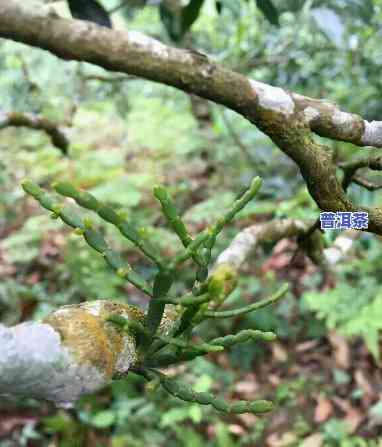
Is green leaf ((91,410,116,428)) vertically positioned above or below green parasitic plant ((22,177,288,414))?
below

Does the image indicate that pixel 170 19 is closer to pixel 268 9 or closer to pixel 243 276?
pixel 268 9

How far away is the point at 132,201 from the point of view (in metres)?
3.36

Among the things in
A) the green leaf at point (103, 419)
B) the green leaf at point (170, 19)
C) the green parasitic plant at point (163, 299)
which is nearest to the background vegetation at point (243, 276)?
the green leaf at point (103, 419)

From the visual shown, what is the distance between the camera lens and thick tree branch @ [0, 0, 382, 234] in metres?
1.03

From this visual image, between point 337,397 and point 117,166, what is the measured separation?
2059 millimetres

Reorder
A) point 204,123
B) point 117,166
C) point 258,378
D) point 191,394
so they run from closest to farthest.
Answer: point 191,394, point 258,378, point 204,123, point 117,166

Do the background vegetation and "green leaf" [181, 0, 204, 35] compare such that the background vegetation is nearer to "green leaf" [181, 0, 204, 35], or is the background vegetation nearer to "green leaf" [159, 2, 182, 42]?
"green leaf" [159, 2, 182, 42]

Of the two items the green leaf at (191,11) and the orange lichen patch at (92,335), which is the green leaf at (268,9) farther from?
the orange lichen patch at (92,335)

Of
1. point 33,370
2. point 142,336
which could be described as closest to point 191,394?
point 142,336

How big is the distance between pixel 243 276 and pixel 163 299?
2.73m

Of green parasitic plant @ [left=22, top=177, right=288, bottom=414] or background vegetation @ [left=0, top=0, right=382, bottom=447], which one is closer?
green parasitic plant @ [left=22, top=177, right=288, bottom=414]

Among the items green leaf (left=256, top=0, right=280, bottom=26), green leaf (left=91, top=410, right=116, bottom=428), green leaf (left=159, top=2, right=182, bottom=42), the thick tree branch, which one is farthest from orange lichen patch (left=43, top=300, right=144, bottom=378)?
green leaf (left=91, top=410, right=116, bottom=428)

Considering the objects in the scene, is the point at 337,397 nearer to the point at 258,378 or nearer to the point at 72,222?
the point at 258,378

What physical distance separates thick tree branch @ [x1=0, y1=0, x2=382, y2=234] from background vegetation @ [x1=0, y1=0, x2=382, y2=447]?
1.11 metres
